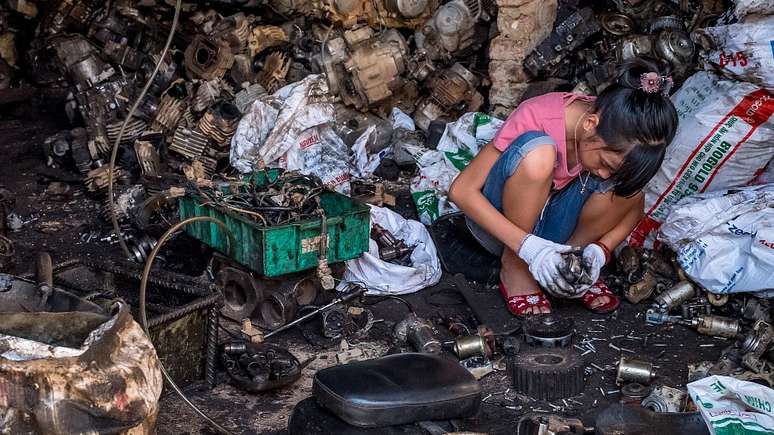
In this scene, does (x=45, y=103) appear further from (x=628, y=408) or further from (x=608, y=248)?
(x=628, y=408)

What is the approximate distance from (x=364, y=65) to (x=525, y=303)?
255cm

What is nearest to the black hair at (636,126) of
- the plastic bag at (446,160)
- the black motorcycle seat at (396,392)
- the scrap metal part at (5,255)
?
the black motorcycle seat at (396,392)

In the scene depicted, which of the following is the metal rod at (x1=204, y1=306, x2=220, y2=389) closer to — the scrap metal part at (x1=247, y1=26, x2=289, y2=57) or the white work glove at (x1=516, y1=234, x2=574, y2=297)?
the white work glove at (x1=516, y1=234, x2=574, y2=297)

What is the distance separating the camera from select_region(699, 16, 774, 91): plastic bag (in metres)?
4.27

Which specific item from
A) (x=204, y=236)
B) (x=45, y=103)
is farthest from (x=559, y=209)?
(x=45, y=103)

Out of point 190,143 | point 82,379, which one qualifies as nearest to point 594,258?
point 82,379

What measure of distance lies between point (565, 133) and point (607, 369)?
1060mm

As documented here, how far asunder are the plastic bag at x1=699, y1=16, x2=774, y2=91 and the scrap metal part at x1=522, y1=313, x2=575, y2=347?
1572 millimetres

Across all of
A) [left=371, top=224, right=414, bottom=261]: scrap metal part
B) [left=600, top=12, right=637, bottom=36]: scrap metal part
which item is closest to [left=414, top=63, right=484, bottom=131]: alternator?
[left=600, top=12, right=637, bottom=36]: scrap metal part

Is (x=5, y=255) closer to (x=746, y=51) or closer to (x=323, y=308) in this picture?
(x=323, y=308)

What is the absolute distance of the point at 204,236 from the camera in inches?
170

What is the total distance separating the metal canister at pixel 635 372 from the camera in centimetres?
358

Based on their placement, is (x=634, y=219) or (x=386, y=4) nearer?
(x=634, y=219)

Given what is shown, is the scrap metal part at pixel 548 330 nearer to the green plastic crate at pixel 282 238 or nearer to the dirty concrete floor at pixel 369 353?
the dirty concrete floor at pixel 369 353
